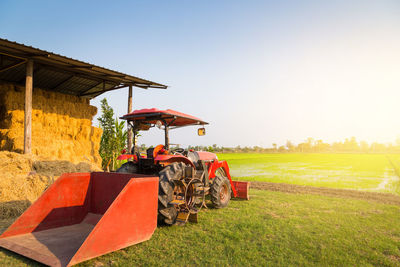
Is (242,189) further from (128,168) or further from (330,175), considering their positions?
(330,175)

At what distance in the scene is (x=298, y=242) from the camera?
3.89 meters

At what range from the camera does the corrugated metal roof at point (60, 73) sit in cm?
728

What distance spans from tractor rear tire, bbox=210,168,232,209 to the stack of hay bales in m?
5.41

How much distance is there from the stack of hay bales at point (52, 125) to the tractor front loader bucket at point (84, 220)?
457 cm

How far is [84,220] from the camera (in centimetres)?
424

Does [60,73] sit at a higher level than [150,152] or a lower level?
higher

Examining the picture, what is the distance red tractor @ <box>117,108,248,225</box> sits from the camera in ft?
14.0

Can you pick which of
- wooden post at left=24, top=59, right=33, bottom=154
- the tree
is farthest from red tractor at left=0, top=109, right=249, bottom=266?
the tree

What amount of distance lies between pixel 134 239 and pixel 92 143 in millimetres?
8357

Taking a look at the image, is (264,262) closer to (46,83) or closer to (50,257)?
(50,257)

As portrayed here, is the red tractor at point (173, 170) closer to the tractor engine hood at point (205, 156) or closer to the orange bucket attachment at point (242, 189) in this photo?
the tractor engine hood at point (205, 156)

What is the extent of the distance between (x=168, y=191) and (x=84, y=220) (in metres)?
1.53

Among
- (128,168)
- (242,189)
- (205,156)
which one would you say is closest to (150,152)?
(128,168)

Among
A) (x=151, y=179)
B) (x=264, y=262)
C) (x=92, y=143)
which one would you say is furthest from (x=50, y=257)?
(x=92, y=143)
